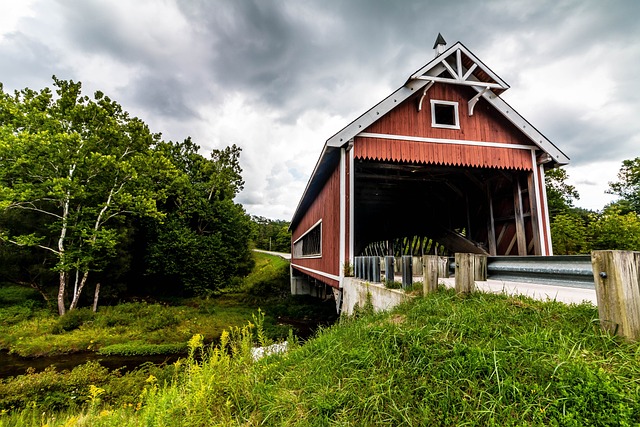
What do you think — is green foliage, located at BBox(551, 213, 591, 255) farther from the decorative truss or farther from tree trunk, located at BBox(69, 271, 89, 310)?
tree trunk, located at BBox(69, 271, 89, 310)

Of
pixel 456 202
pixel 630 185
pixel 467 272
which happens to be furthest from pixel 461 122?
pixel 630 185

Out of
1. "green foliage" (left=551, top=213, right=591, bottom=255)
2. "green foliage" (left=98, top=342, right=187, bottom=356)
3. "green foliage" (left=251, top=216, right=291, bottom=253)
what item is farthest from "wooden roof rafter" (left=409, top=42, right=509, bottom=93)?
"green foliage" (left=251, top=216, right=291, bottom=253)

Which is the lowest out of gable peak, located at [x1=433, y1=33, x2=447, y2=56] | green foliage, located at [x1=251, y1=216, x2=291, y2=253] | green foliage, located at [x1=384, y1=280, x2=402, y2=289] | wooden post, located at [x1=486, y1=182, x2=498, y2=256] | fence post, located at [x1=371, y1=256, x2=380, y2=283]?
green foliage, located at [x1=384, y1=280, x2=402, y2=289]

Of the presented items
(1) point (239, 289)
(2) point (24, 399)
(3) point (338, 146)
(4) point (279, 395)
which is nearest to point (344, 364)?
(4) point (279, 395)

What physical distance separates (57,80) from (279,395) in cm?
1747

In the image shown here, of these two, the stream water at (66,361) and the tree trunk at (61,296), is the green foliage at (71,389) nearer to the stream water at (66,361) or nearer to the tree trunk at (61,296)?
the stream water at (66,361)

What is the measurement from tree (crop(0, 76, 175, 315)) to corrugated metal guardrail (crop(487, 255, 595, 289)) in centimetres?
1567

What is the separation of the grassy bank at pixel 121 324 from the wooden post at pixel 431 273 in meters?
8.77

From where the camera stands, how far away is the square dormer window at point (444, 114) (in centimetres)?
797

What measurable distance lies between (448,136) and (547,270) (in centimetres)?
602

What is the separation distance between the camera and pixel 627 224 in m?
16.3

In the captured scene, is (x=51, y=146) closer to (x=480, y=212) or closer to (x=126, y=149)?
(x=126, y=149)

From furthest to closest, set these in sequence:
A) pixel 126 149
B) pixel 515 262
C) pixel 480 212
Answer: pixel 126 149 → pixel 480 212 → pixel 515 262

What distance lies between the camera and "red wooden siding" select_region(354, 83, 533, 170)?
7629 mm
